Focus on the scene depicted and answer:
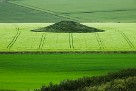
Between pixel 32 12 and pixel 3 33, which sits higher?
pixel 32 12

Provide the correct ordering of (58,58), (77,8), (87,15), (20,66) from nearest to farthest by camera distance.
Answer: (20,66) → (58,58) → (87,15) → (77,8)

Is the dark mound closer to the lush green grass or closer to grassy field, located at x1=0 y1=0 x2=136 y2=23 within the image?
the lush green grass

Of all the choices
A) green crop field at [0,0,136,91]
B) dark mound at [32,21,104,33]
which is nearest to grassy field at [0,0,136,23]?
green crop field at [0,0,136,91]

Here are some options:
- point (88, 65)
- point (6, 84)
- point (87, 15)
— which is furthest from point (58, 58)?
point (87, 15)

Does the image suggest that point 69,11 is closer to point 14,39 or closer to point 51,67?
point 14,39

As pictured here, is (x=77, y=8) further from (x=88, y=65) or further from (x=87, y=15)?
(x=88, y=65)

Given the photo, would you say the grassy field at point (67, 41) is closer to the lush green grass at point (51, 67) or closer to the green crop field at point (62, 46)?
the green crop field at point (62, 46)

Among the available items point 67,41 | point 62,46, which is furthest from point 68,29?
point 62,46
